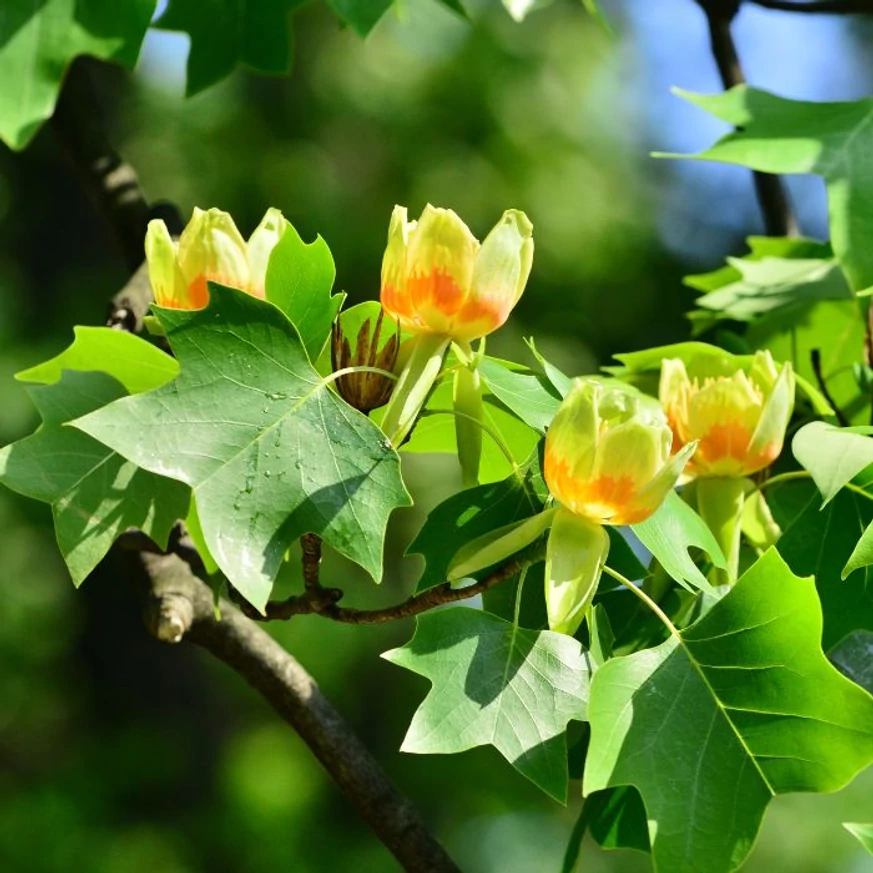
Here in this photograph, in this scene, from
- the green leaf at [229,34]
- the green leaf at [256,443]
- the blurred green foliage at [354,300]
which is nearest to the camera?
the green leaf at [256,443]

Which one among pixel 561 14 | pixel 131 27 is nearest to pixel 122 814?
pixel 561 14

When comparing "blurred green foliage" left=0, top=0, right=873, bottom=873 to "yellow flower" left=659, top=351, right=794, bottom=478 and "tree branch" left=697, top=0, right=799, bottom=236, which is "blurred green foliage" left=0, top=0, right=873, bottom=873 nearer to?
"tree branch" left=697, top=0, right=799, bottom=236

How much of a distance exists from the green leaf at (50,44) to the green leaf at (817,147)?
0.41 meters

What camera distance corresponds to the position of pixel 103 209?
3.99ft

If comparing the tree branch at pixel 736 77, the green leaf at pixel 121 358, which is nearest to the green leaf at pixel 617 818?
the green leaf at pixel 121 358

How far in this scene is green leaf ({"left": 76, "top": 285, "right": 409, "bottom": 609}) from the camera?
0.65 m

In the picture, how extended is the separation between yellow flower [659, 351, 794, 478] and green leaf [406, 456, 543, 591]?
4.3 inches

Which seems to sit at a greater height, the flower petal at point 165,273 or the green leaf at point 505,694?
the flower petal at point 165,273

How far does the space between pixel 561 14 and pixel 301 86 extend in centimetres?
90

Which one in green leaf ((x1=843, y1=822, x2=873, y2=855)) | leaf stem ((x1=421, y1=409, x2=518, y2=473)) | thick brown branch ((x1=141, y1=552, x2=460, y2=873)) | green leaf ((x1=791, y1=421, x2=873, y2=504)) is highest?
leaf stem ((x1=421, y1=409, x2=518, y2=473))

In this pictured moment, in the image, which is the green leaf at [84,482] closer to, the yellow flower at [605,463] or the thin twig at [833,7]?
the yellow flower at [605,463]

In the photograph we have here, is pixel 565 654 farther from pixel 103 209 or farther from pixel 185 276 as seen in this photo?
pixel 103 209

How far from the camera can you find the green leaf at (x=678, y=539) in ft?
2.24

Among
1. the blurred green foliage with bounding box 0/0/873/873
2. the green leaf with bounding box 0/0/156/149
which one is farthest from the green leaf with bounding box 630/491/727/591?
the blurred green foliage with bounding box 0/0/873/873
